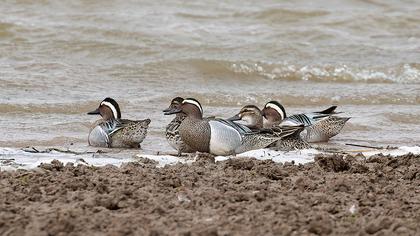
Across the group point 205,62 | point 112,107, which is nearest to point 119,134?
point 112,107

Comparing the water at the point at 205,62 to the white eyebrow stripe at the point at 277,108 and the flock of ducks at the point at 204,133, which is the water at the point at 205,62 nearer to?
the flock of ducks at the point at 204,133

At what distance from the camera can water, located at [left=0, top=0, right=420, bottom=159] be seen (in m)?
12.8

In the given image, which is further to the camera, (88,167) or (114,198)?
(88,167)

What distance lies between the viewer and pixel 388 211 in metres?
6.12

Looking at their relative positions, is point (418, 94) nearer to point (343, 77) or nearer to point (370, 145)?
point (343, 77)

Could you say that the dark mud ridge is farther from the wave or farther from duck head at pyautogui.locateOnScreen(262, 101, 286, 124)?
the wave

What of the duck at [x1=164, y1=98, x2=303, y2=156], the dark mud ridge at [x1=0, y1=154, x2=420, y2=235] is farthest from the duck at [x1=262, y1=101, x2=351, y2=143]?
the dark mud ridge at [x1=0, y1=154, x2=420, y2=235]

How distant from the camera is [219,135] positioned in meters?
10.1

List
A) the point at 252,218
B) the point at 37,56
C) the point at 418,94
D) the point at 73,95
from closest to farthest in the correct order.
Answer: the point at 252,218 < the point at 73,95 < the point at 418,94 < the point at 37,56

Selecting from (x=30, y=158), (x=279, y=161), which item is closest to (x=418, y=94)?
(x=279, y=161)

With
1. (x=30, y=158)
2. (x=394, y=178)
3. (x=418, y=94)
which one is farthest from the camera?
(x=418, y=94)

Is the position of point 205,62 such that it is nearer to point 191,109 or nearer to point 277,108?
point 277,108

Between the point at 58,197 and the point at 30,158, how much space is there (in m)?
2.19

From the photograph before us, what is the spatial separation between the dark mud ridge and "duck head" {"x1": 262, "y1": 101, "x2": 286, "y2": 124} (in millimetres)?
4042
